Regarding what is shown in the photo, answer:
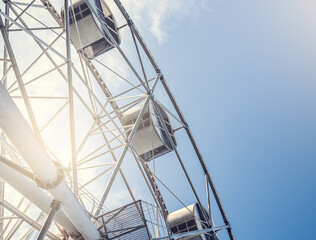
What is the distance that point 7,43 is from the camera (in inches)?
332

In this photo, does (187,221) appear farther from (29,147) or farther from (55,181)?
(29,147)

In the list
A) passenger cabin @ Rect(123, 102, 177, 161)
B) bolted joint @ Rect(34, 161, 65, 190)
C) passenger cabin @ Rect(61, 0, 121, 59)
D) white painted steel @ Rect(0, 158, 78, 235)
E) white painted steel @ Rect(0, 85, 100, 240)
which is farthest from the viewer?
passenger cabin @ Rect(123, 102, 177, 161)

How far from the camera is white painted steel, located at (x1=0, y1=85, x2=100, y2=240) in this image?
16.2ft

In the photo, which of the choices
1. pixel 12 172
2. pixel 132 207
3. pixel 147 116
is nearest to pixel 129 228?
pixel 132 207

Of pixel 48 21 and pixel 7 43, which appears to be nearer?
pixel 7 43

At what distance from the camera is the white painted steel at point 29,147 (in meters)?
4.94

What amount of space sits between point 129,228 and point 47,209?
308 centimetres

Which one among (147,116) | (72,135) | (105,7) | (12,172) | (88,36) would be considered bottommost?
(12,172)

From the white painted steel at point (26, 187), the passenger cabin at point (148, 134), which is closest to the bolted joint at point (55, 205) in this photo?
the white painted steel at point (26, 187)

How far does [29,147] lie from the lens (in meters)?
5.38

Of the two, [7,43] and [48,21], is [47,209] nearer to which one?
[7,43]

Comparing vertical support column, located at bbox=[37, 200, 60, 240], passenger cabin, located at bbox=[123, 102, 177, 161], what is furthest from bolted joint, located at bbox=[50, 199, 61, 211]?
passenger cabin, located at bbox=[123, 102, 177, 161]

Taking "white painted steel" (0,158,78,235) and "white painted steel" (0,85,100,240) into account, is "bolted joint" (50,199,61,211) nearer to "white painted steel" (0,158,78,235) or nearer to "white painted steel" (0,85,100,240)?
"white painted steel" (0,85,100,240)

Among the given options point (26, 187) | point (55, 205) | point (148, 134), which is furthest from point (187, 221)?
point (26, 187)
